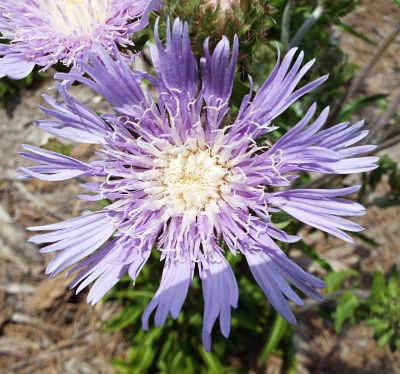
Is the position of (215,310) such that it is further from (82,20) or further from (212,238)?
(82,20)

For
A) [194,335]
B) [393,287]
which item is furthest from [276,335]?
[393,287]

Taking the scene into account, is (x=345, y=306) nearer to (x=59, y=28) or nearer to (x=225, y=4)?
(x=225, y=4)

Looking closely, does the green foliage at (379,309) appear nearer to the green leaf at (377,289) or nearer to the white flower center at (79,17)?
the green leaf at (377,289)

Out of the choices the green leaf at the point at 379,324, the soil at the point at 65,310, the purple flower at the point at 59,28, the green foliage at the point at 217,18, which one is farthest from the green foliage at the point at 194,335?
the green foliage at the point at 217,18

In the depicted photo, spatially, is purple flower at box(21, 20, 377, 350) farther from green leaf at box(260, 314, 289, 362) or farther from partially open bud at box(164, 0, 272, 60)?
green leaf at box(260, 314, 289, 362)

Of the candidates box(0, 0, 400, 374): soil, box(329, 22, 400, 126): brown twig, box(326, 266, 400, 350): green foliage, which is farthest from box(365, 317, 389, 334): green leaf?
box(0, 0, 400, 374): soil

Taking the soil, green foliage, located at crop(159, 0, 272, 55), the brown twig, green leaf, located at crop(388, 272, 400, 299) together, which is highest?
the brown twig

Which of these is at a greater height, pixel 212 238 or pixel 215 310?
pixel 212 238

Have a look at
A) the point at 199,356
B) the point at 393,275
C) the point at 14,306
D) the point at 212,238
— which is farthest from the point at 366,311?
the point at 14,306
